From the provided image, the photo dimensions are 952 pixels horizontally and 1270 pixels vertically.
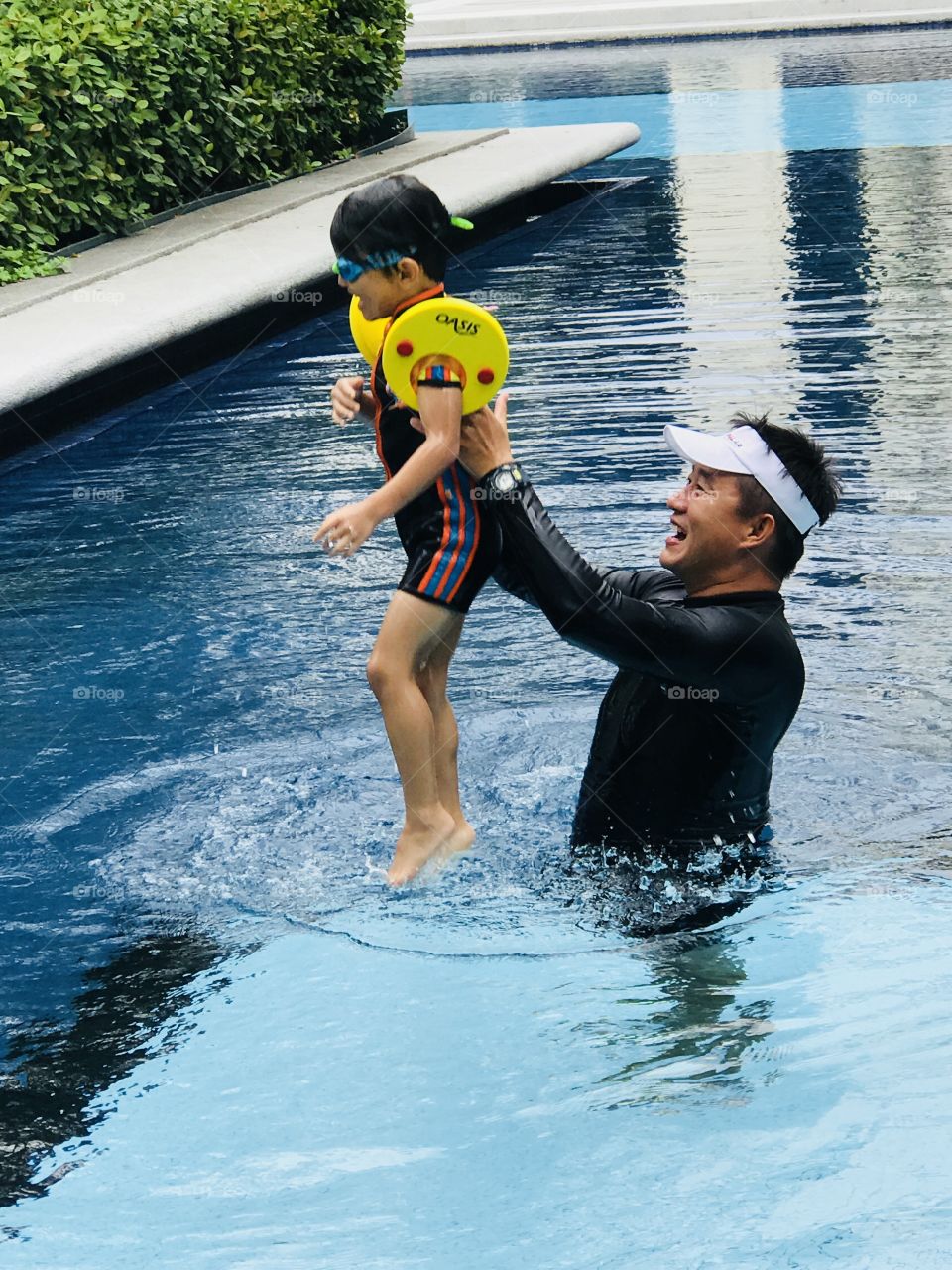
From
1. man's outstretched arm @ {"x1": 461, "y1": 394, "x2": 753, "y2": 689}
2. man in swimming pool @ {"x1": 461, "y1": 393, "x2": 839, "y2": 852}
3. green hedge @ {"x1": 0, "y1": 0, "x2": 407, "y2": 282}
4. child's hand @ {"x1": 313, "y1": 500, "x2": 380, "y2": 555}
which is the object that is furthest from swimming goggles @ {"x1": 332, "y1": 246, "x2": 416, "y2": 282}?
green hedge @ {"x1": 0, "y1": 0, "x2": 407, "y2": 282}

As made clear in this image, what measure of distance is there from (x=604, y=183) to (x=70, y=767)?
1220 cm

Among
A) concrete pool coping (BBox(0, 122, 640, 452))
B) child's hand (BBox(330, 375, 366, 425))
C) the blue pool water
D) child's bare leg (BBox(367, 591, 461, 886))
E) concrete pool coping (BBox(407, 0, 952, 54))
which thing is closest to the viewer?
the blue pool water

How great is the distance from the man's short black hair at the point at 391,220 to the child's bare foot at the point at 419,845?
1399 mm

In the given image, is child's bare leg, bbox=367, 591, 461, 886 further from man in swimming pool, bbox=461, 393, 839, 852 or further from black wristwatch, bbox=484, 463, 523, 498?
black wristwatch, bbox=484, 463, 523, 498

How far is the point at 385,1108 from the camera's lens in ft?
12.6

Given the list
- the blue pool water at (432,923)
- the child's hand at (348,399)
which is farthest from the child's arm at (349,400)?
the blue pool water at (432,923)

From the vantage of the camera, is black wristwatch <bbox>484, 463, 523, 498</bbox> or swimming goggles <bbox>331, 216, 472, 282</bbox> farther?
swimming goggles <bbox>331, 216, 472, 282</bbox>

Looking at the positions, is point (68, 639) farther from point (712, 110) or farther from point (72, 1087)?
point (712, 110)

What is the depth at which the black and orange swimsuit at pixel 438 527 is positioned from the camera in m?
4.19

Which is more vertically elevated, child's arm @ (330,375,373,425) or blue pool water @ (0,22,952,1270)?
child's arm @ (330,375,373,425)

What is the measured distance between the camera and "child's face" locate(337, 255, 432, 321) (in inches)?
163

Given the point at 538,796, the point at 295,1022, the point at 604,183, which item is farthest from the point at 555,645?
the point at 604,183

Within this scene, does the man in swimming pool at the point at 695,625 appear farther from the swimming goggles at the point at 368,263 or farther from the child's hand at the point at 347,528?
the swimming goggles at the point at 368,263

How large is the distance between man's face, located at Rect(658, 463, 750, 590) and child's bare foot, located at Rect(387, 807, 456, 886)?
3.28 feet
